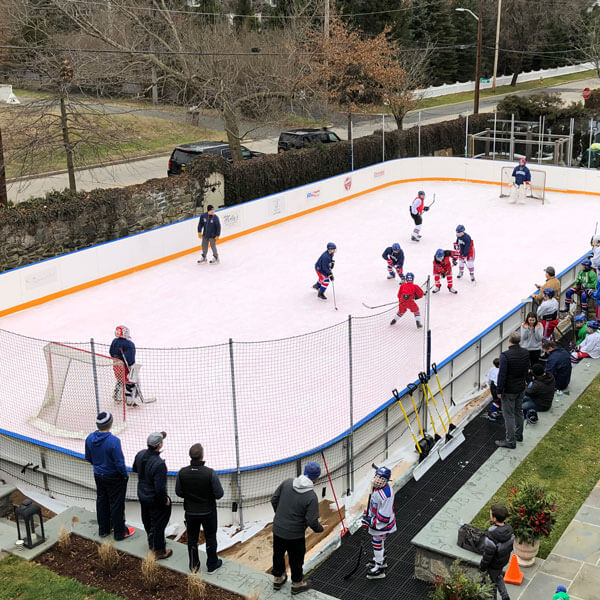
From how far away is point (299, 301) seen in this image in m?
17.2

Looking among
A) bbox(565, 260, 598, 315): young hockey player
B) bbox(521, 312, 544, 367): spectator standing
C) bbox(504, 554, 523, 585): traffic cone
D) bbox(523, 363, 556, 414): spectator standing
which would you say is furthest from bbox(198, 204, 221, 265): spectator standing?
bbox(504, 554, 523, 585): traffic cone

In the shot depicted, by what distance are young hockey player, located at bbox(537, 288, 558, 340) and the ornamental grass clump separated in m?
5.65

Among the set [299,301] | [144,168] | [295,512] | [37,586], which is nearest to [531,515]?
[295,512]

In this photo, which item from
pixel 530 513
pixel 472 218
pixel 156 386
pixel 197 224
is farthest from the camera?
pixel 472 218

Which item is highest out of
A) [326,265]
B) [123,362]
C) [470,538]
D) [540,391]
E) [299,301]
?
[326,265]

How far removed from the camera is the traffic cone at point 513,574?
8.11 metres

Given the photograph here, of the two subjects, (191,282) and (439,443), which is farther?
(191,282)

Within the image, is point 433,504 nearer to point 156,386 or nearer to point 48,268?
point 156,386

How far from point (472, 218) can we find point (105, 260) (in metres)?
10.4

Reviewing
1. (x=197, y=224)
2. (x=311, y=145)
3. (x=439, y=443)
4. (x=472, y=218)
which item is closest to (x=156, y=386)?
(x=439, y=443)

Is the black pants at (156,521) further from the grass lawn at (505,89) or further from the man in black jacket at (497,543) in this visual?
the grass lawn at (505,89)

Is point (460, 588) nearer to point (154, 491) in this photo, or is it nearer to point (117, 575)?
point (154, 491)

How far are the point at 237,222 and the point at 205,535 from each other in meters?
14.8

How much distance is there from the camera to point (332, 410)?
12.1 metres
